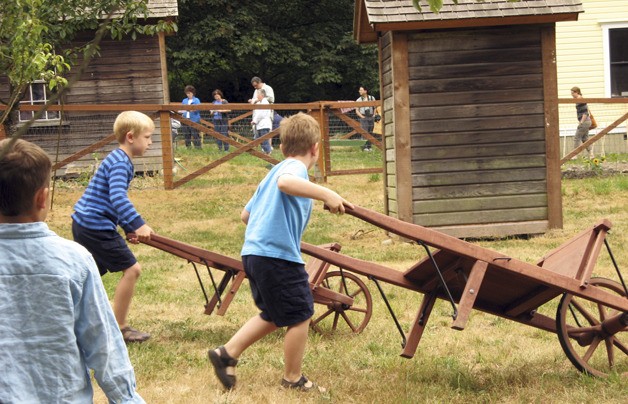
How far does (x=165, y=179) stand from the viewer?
14844mm

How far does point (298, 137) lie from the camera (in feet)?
14.4

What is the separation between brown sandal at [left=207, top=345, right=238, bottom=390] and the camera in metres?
4.52

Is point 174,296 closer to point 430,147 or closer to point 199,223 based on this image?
point 430,147

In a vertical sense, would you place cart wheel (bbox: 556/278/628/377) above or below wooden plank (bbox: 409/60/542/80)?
below

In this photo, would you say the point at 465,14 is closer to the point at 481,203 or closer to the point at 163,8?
the point at 481,203

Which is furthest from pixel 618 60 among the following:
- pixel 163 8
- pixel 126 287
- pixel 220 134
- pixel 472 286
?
pixel 472 286

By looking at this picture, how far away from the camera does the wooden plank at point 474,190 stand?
1009 centimetres

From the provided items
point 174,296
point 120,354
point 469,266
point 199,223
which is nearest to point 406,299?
point 174,296

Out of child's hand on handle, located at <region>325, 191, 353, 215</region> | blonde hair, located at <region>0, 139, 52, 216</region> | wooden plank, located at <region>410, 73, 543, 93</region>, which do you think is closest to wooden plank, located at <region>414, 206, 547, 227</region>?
wooden plank, located at <region>410, 73, 543, 93</region>

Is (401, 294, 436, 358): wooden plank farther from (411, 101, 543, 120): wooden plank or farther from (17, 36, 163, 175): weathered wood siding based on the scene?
(17, 36, 163, 175): weathered wood siding

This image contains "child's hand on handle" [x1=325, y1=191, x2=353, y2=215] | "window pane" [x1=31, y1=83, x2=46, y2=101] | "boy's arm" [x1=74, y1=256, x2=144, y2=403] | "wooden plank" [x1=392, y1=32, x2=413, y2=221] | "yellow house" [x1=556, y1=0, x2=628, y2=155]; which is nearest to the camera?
"boy's arm" [x1=74, y1=256, x2=144, y2=403]

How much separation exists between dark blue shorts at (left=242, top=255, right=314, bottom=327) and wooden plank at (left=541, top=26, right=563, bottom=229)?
6263 millimetres

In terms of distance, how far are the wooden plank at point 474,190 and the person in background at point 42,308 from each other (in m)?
7.86

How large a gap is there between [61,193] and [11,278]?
12.9 meters
